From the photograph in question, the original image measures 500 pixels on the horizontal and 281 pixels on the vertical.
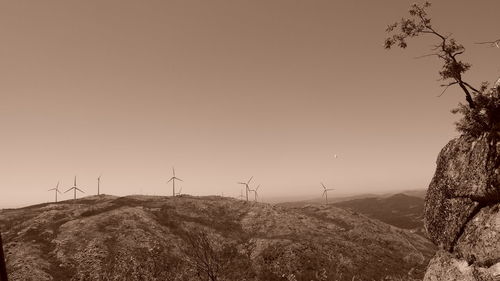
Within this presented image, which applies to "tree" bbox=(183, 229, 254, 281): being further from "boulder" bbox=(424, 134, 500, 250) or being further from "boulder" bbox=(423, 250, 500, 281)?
"boulder" bbox=(424, 134, 500, 250)

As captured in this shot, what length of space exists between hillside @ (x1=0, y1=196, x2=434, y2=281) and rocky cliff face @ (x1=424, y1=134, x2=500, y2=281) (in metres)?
35.4

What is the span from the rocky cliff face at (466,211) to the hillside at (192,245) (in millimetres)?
35351

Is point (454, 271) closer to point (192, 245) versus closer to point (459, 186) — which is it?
point (459, 186)

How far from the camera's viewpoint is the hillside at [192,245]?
7362 cm

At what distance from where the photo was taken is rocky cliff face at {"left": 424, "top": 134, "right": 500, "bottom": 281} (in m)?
28.1

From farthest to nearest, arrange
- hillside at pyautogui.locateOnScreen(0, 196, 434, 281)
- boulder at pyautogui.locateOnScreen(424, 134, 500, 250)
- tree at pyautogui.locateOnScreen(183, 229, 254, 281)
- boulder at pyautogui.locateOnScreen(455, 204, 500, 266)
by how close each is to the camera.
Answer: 1. tree at pyautogui.locateOnScreen(183, 229, 254, 281)
2. hillside at pyautogui.locateOnScreen(0, 196, 434, 281)
3. boulder at pyautogui.locateOnScreen(424, 134, 500, 250)
4. boulder at pyautogui.locateOnScreen(455, 204, 500, 266)

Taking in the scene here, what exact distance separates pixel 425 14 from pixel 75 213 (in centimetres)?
10164

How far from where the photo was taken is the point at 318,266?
8262cm

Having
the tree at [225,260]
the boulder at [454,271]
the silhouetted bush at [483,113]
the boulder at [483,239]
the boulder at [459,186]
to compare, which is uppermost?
the silhouetted bush at [483,113]

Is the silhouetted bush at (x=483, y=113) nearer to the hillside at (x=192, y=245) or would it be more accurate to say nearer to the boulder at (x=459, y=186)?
the boulder at (x=459, y=186)

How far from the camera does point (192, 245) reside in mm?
69375

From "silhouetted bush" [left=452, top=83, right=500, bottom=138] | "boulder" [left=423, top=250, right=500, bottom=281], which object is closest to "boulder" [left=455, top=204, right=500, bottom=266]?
"boulder" [left=423, top=250, right=500, bottom=281]

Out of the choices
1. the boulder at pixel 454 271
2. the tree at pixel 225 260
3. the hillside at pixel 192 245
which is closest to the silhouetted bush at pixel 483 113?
the boulder at pixel 454 271

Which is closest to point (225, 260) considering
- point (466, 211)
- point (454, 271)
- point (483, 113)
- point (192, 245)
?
point (192, 245)
